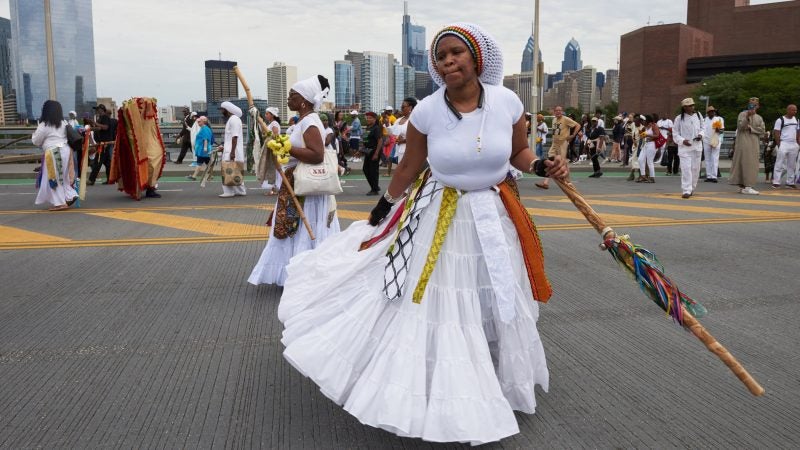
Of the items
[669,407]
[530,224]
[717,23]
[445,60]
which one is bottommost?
[669,407]

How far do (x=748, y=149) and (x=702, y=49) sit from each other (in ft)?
304

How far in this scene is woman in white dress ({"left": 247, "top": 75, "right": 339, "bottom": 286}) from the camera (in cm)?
525

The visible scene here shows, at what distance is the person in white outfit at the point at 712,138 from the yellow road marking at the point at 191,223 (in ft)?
40.5

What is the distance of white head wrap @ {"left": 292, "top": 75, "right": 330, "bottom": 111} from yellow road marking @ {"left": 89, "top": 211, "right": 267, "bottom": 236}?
11.0 feet

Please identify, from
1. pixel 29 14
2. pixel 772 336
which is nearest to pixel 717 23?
pixel 29 14

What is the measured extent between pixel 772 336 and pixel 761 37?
10915 centimetres

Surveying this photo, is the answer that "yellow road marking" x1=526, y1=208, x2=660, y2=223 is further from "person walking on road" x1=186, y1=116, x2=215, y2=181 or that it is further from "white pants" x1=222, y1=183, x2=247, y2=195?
"person walking on road" x1=186, y1=116, x2=215, y2=181

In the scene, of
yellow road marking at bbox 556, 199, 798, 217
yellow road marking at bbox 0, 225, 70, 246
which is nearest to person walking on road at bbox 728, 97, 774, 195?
yellow road marking at bbox 556, 199, 798, 217

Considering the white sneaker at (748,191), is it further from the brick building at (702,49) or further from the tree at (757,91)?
the brick building at (702,49)

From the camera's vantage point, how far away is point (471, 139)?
10.2 feet

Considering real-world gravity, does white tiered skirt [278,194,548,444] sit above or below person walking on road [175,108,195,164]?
below

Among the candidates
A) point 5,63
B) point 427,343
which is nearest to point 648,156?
point 427,343

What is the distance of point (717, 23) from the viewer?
101m

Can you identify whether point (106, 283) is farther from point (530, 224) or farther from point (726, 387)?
point (726, 387)
